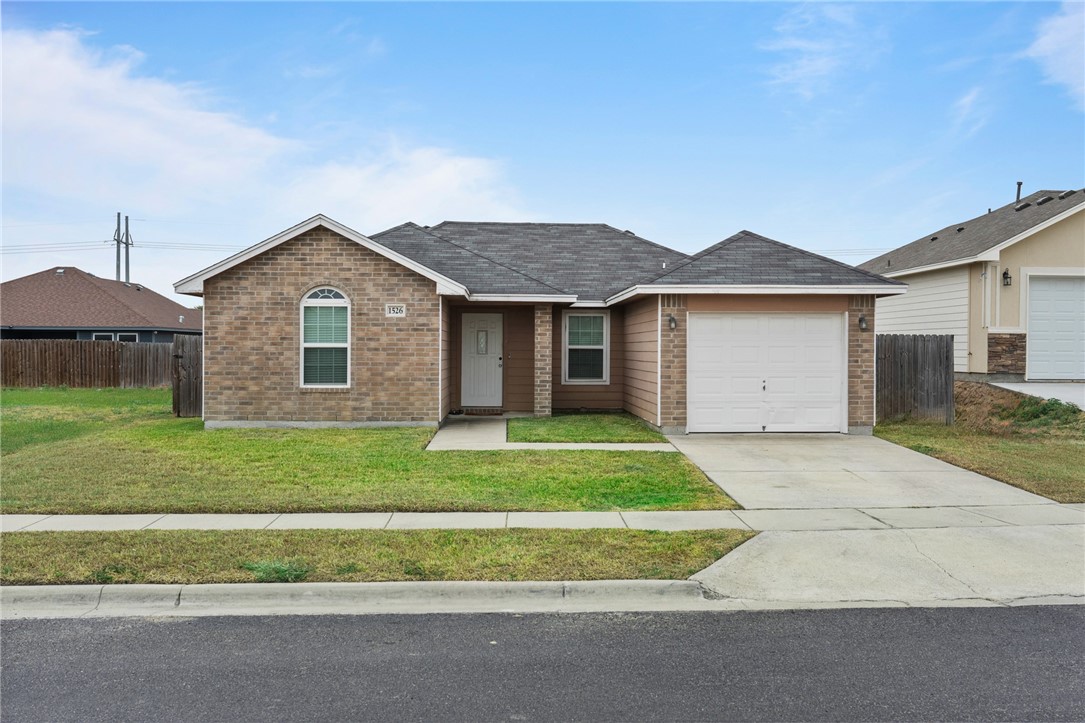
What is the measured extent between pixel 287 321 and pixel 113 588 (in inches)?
380

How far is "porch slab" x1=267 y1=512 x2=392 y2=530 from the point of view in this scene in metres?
7.48

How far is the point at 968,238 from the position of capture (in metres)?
20.9

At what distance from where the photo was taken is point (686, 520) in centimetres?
783

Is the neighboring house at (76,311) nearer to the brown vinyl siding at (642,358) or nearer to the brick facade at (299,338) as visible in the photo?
the brick facade at (299,338)

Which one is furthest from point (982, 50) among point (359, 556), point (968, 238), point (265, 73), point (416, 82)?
point (359, 556)

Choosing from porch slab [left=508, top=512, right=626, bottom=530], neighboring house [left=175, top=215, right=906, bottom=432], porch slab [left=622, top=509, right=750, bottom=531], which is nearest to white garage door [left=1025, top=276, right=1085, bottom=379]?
neighboring house [left=175, top=215, right=906, bottom=432]

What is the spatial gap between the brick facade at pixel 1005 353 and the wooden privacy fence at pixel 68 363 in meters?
28.7

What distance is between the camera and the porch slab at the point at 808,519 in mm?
7694

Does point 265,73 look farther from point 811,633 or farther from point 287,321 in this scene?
point 811,633

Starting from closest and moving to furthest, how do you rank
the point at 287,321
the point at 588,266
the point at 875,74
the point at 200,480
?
the point at 200,480
the point at 287,321
the point at 875,74
the point at 588,266

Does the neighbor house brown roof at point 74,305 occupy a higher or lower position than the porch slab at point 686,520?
higher

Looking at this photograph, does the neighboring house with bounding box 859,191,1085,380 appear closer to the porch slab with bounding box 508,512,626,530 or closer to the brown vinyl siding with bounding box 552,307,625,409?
the brown vinyl siding with bounding box 552,307,625,409

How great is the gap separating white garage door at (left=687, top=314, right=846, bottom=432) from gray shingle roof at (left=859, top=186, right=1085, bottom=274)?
321 inches

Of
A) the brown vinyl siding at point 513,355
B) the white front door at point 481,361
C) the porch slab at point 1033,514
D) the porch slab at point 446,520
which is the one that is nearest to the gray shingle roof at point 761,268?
the brown vinyl siding at point 513,355
